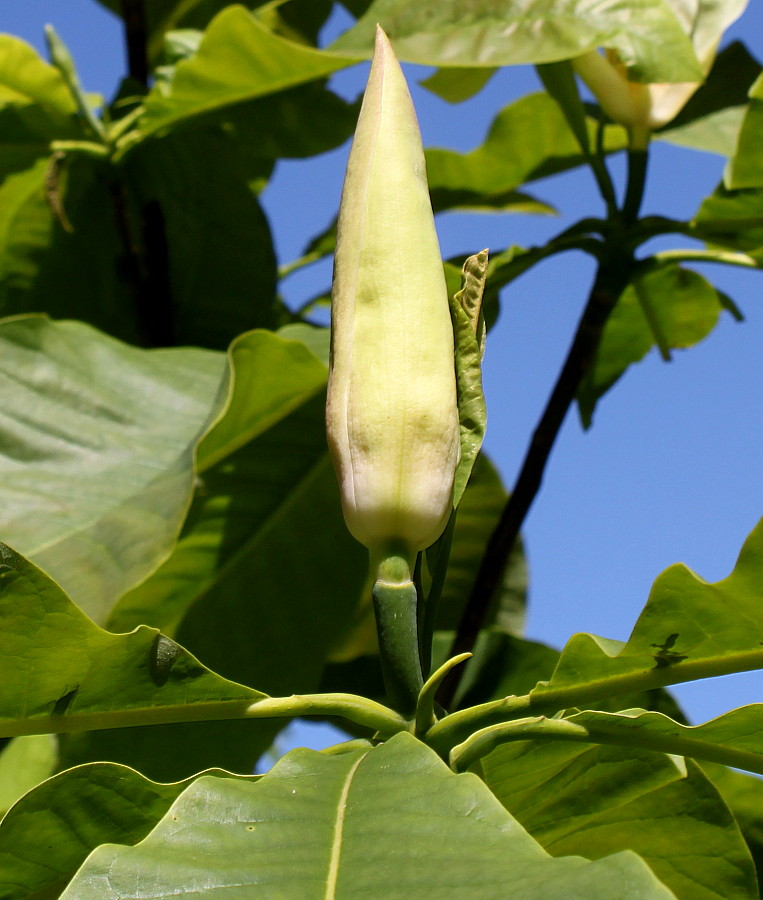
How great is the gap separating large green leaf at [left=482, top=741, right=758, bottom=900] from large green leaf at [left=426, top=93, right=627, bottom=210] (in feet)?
3.08

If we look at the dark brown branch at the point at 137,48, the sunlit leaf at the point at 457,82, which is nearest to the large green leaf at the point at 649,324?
the sunlit leaf at the point at 457,82

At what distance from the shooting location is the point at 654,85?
1055 mm

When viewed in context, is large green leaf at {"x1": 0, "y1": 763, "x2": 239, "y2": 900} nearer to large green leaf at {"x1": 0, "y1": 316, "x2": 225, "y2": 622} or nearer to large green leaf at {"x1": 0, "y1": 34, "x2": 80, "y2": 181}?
large green leaf at {"x1": 0, "y1": 316, "x2": 225, "y2": 622}

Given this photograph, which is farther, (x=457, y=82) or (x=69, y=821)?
(x=457, y=82)

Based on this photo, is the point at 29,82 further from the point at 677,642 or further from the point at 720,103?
the point at 677,642

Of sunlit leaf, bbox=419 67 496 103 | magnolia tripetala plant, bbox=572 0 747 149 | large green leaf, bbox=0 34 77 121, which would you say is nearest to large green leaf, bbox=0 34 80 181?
large green leaf, bbox=0 34 77 121

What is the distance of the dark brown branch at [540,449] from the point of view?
1.05 metres

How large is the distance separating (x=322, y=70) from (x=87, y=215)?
0.42 metres

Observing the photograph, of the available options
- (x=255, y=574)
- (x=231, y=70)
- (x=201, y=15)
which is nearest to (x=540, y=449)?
(x=255, y=574)

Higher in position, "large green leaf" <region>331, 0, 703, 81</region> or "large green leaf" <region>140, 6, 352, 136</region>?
"large green leaf" <region>331, 0, 703, 81</region>

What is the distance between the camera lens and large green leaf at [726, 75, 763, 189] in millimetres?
1028

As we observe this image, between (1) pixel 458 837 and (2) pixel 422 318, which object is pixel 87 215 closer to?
(2) pixel 422 318

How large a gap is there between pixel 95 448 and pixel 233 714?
0.41 metres

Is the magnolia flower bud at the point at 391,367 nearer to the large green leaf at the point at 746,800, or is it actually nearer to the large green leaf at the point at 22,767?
the large green leaf at the point at 746,800
